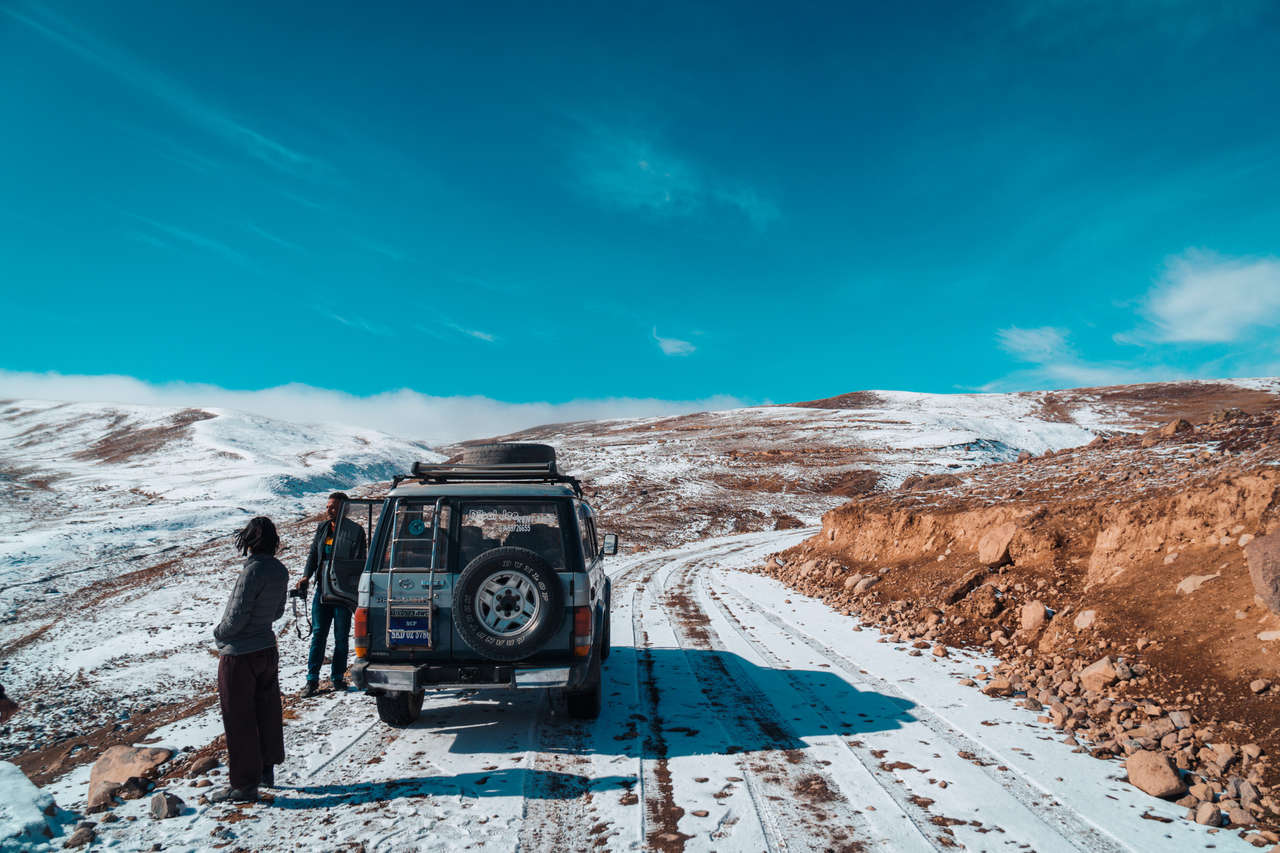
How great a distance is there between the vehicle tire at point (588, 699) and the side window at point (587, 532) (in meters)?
1.17

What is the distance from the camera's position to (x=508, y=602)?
5.69 meters

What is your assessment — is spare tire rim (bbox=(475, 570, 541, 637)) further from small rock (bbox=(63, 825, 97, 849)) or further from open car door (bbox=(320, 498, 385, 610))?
small rock (bbox=(63, 825, 97, 849))

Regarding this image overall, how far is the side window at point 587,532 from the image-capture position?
7098mm

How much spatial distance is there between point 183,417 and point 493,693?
389 feet

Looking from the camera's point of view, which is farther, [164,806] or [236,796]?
[236,796]

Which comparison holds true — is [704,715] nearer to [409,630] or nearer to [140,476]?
[409,630]

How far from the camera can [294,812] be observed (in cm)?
466

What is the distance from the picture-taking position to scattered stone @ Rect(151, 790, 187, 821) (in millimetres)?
4500

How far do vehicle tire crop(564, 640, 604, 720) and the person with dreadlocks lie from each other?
2.58m

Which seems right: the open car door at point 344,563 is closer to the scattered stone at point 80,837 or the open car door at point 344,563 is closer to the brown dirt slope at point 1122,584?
the scattered stone at point 80,837

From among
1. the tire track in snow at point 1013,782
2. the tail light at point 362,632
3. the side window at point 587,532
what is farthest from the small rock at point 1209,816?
the tail light at point 362,632

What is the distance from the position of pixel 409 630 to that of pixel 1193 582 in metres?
8.73

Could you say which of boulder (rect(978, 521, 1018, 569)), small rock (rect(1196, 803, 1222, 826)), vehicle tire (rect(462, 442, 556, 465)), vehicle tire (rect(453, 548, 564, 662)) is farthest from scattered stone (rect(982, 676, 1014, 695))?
vehicle tire (rect(462, 442, 556, 465))

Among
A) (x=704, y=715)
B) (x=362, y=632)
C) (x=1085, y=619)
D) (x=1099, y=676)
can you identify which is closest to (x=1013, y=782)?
(x=1099, y=676)
